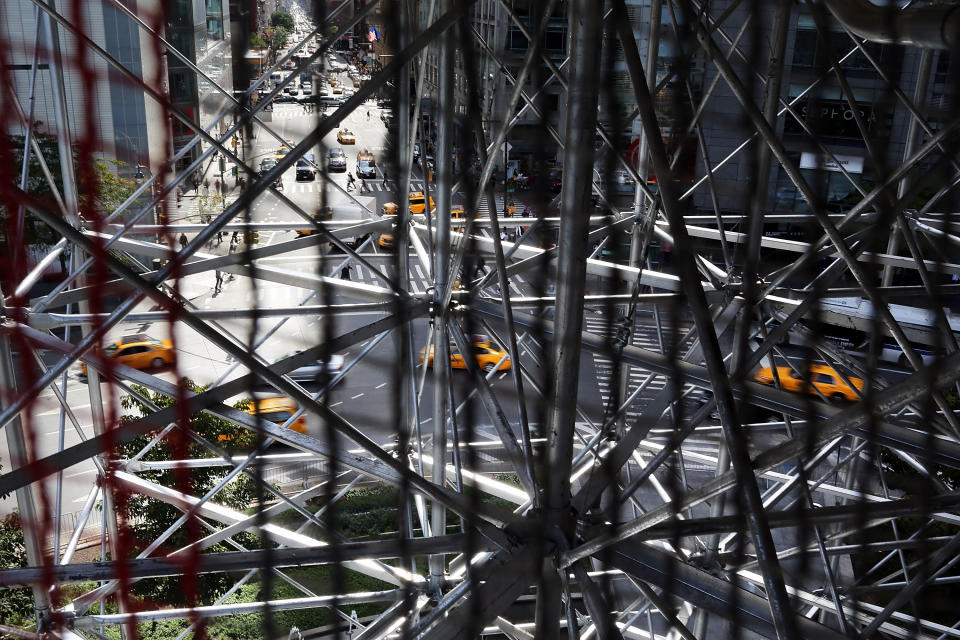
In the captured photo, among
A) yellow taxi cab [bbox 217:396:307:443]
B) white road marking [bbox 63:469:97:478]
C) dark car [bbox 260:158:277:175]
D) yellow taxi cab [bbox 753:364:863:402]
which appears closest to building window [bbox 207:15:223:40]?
dark car [bbox 260:158:277:175]

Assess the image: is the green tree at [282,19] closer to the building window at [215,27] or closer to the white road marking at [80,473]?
the building window at [215,27]

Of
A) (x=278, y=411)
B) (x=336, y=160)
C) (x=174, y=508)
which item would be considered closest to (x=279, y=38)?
(x=336, y=160)

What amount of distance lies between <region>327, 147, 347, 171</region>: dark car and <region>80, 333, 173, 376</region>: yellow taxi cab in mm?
1116

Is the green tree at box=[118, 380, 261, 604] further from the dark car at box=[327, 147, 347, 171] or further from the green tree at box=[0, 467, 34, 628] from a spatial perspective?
the dark car at box=[327, 147, 347, 171]

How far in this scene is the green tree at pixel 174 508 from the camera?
3814 mm

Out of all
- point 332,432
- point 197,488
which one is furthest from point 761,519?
point 197,488

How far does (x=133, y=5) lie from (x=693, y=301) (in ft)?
6.56

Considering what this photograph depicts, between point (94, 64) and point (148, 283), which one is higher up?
point (94, 64)

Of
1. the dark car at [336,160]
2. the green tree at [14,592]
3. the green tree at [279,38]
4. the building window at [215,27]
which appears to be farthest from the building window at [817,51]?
the green tree at [14,592]

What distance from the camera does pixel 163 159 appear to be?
2576 millimetres

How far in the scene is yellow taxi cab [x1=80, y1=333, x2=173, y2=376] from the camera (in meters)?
3.79

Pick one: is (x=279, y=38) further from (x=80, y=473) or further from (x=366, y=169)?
(x=80, y=473)

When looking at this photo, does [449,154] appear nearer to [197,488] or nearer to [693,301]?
[693,301]

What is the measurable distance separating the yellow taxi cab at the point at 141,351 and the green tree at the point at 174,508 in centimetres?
19
